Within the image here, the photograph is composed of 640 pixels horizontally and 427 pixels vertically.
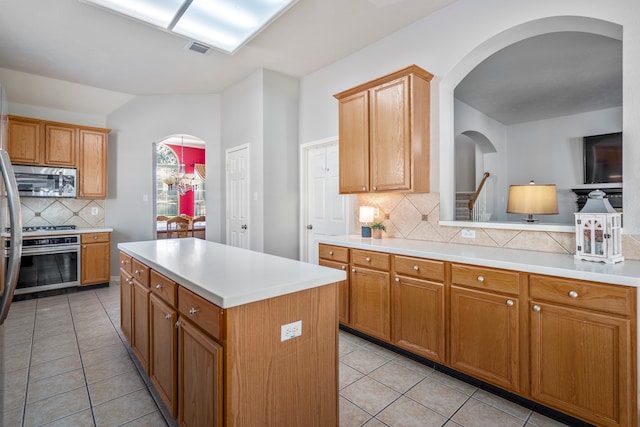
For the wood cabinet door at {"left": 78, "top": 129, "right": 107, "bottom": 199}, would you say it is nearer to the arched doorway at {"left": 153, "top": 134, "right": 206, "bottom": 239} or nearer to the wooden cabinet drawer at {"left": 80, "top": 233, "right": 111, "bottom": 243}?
the wooden cabinet drawer at {"left": 80, "top": 233, "right": 111, "bottom": 243}

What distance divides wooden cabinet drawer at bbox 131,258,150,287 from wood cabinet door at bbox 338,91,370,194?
2003mm

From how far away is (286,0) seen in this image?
2.52m

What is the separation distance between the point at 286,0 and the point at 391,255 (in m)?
2.18

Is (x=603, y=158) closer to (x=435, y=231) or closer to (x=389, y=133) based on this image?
(x=435, y=231)

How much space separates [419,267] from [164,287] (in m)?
1.72

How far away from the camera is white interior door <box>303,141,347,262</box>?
406 centimetres

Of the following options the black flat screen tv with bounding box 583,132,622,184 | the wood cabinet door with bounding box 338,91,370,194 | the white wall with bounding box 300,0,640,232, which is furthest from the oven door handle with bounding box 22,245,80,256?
the black flat screen tv with bounding box 583,132,622,184

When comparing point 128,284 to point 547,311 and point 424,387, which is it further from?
point 547,311

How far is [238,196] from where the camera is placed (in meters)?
4.85

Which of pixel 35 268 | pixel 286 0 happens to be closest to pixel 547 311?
pixel 286 0

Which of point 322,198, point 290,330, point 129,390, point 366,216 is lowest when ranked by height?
point 129,390

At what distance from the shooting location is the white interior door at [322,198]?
160 inches

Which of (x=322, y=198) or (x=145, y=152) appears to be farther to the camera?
(x=145, y=152)

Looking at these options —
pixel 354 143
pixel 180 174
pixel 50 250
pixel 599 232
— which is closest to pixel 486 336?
pixel 599 232
